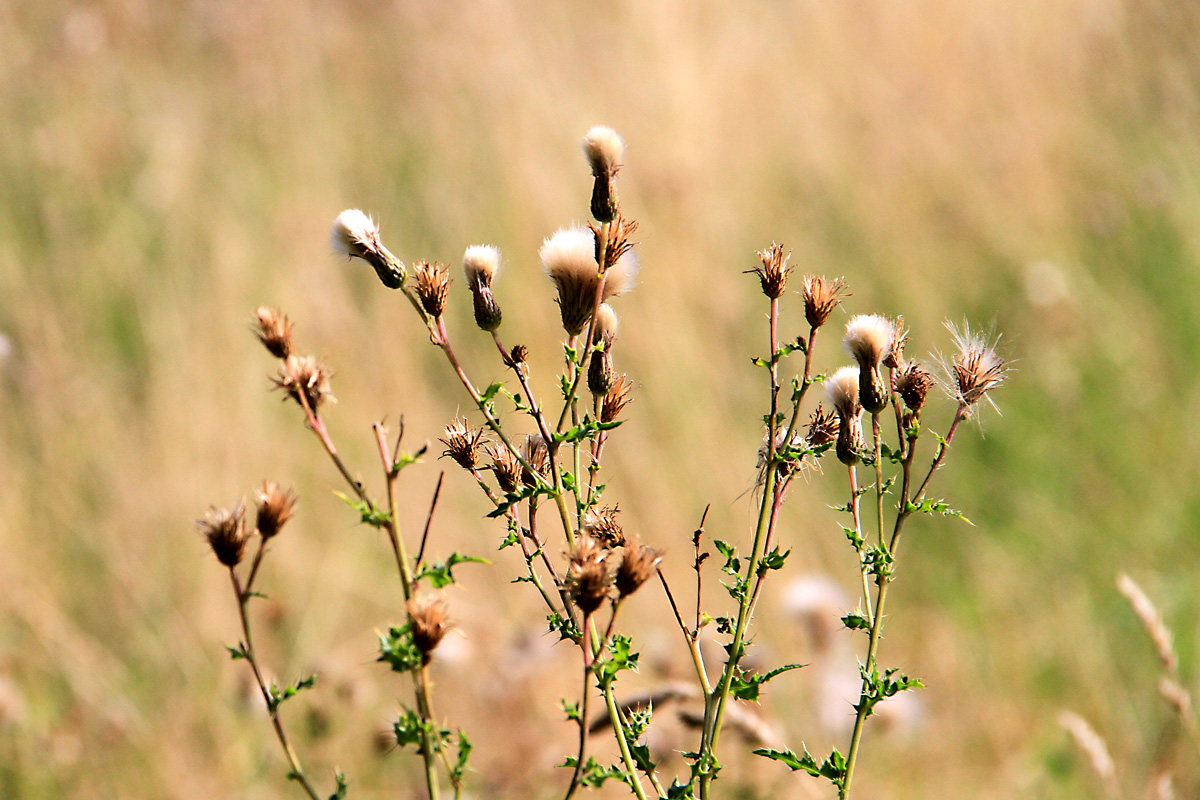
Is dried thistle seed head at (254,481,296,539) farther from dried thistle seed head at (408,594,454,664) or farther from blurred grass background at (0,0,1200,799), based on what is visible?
blurred grass background at (0,0,1200,799)

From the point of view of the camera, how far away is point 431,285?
1.03 metres

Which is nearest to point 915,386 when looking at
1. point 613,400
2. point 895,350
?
point 895,350

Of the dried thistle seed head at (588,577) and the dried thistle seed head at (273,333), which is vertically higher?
the dried thistle seed head at (273,333)

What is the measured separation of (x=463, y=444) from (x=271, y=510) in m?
0.21

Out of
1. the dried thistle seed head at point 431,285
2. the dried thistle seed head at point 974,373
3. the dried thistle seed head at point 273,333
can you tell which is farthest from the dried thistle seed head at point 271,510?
the dried thistle seed head at point 974,373

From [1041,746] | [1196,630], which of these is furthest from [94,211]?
[1196,630]

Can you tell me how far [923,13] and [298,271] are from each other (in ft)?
11.4

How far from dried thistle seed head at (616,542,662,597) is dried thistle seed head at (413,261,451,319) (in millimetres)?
346

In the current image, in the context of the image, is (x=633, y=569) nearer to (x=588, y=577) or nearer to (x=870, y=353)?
(x=588, y=577)

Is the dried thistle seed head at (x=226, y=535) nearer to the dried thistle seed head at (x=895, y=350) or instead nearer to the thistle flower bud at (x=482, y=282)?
the thistle flower bud at (x=482, y=282)

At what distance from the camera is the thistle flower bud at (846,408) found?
1.05 meters

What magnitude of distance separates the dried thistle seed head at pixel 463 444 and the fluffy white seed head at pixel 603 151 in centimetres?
32

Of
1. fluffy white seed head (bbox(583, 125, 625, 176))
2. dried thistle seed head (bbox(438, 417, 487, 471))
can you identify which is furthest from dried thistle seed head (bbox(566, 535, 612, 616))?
fluffy white seed head (bbox(583, 125, 625, 176))

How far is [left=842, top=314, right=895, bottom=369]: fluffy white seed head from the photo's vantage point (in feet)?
3.31
